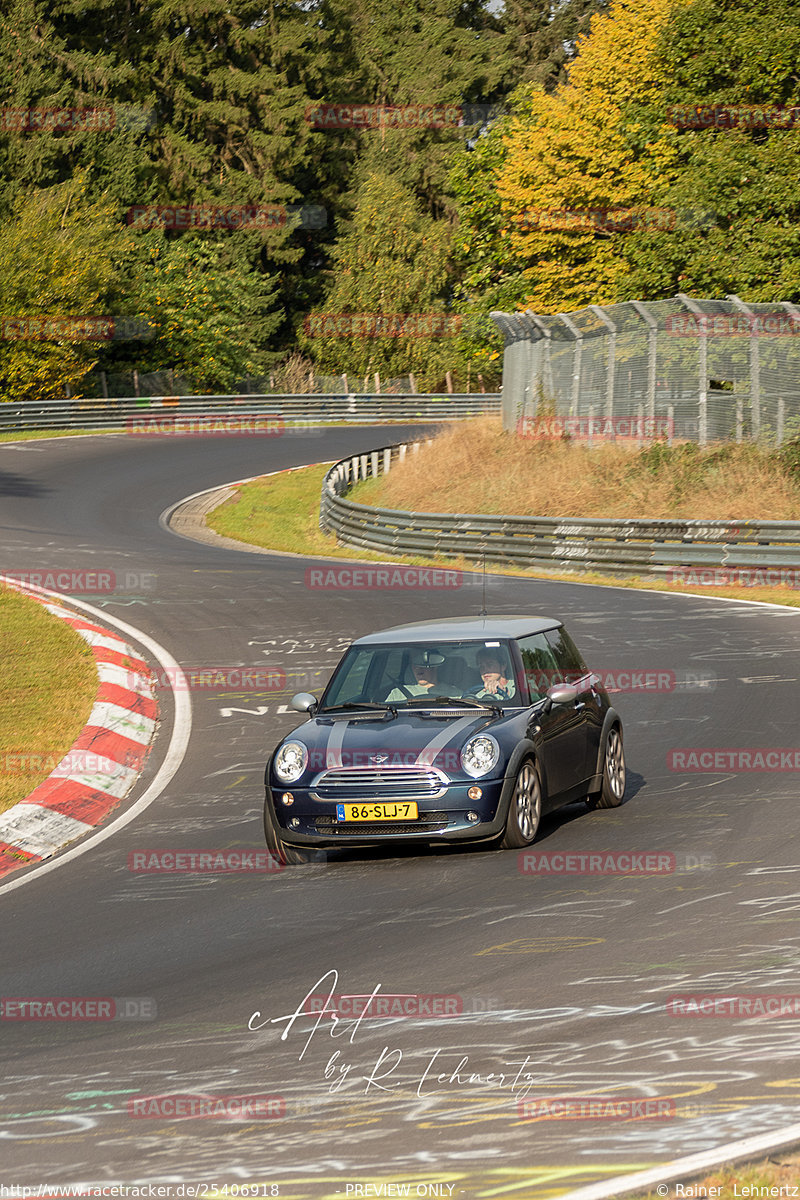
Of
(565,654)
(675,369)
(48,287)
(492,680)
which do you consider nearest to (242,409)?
(48,287)

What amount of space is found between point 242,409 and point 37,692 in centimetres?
4793

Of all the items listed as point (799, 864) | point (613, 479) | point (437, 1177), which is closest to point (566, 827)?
point (799, 864)

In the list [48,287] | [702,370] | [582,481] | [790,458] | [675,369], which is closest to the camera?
[790,458]

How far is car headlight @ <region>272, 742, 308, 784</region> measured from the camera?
986cm

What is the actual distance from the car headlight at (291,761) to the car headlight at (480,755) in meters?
1.01

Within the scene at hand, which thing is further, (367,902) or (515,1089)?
(367,902)

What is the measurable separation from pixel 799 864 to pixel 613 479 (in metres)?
23.7

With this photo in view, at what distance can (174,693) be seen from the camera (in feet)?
54.5

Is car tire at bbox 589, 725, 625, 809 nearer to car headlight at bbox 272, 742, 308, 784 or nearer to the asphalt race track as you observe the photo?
the asphalt race track

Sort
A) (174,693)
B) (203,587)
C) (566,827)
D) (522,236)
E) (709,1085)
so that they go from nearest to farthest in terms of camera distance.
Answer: (709,1085) → (566,827) → (174,693) → (203,587) → (522,236)

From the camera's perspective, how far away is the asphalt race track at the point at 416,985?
514cm

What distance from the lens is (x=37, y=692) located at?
15742mm

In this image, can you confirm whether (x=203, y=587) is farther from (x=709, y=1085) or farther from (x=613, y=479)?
(x=709, y=1085)
